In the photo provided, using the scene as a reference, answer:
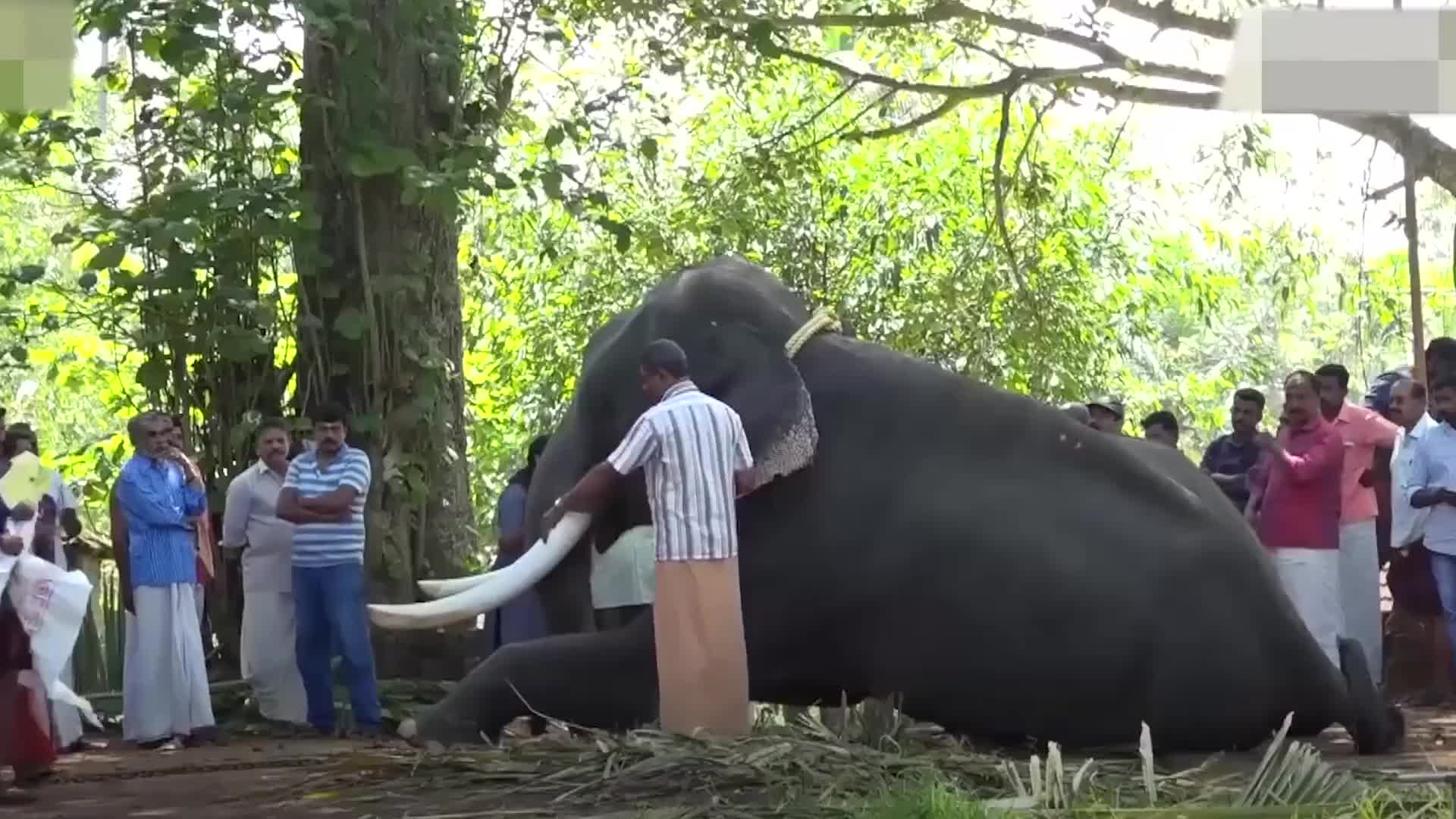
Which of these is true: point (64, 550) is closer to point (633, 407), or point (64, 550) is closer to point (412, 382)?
point (412, 382)

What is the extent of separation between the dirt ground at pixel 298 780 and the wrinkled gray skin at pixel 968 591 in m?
0.29

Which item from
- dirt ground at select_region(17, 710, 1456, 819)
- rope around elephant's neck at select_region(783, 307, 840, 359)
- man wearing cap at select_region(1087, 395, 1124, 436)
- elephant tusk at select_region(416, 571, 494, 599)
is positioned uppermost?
rope around elephant's neck at select_region(783, 307, 840, 359)

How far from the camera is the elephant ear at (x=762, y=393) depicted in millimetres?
7676

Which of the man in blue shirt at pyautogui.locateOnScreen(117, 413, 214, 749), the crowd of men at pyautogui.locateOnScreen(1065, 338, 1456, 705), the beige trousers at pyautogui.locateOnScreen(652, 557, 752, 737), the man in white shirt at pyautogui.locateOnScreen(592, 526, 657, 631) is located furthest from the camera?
the man in blue shirt at pyautogui.locateOnScreen(117, 413, 214, 749)

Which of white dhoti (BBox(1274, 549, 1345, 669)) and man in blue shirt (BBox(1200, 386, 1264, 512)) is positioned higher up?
man in blue shirt (BBox(1200, 386, 1264, 512))

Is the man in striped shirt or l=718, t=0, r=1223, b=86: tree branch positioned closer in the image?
the man in striped shirt

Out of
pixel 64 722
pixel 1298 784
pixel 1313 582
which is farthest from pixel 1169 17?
→ pixel 1298 784

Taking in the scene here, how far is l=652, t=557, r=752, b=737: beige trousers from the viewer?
737cm

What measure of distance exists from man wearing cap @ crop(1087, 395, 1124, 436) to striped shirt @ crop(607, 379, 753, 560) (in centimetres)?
396

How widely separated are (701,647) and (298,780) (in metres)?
1.54

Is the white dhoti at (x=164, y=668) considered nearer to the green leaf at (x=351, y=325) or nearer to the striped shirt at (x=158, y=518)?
the striped shirt at (x=158, y=518)

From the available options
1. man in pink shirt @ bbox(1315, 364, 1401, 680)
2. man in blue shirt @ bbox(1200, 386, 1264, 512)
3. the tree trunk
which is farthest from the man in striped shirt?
the tree trunk

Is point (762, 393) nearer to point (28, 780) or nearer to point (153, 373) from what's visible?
point (28, 780)

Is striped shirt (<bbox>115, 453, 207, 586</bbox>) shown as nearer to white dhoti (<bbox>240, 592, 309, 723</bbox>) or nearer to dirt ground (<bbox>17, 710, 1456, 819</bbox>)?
white dhoti (<bbox>240, 592, 309, 723</bbox>)
